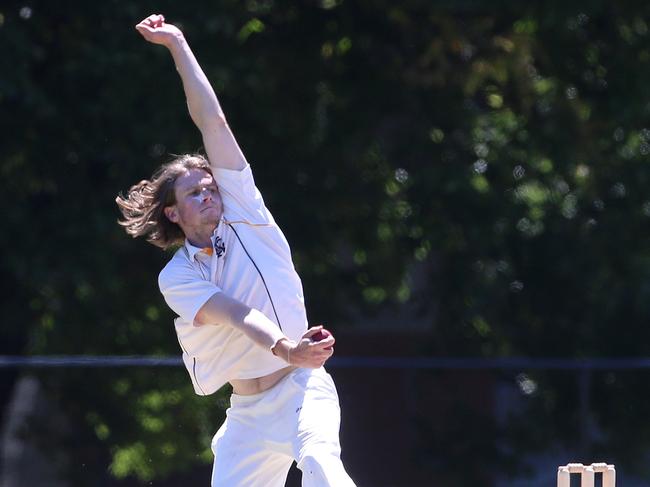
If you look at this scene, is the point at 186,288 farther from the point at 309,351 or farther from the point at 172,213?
the point at 309,351

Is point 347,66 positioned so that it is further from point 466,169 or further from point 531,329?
point 531,329

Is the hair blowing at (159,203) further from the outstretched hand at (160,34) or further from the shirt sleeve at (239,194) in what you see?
the outstretched hand at (160,34)

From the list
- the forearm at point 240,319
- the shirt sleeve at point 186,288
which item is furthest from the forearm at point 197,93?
the forearm at point 240,319

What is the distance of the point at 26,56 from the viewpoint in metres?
8.69

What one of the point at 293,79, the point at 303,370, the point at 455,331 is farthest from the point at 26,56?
the point at 303,370

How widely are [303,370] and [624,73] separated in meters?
6.73

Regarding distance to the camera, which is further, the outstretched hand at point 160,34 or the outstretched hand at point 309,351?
the outstretched hand at point 160,34

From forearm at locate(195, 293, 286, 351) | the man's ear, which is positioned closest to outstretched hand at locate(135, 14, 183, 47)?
the man's ear

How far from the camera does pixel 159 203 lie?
4.15 m

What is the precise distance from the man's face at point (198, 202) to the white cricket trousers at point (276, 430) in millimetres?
586

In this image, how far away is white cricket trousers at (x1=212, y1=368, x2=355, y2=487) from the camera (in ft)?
12.6

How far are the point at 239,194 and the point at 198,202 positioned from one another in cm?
14

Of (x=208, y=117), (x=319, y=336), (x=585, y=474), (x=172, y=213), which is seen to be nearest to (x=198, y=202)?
(x=172, y=213)

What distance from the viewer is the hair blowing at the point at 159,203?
4.11m
